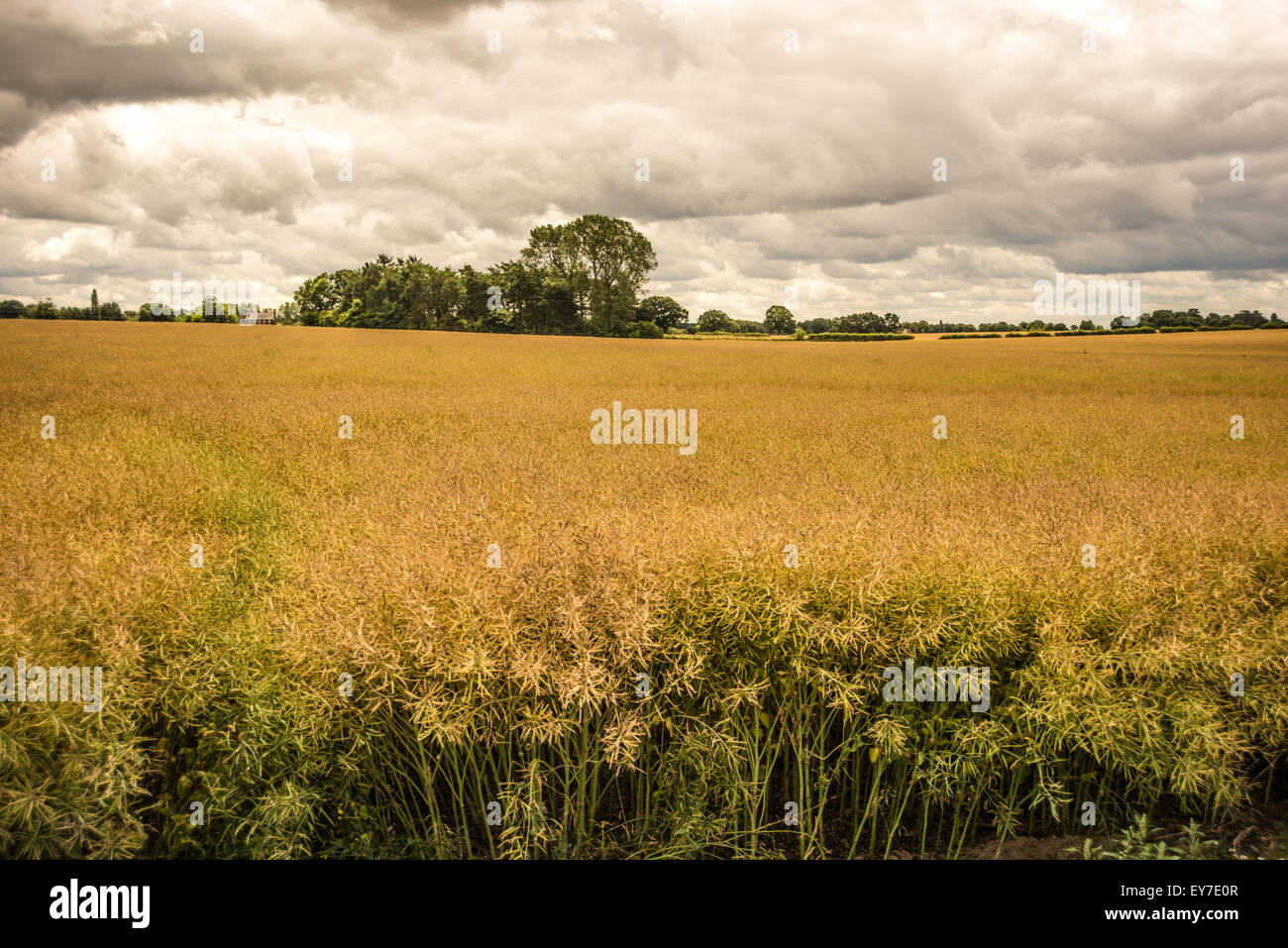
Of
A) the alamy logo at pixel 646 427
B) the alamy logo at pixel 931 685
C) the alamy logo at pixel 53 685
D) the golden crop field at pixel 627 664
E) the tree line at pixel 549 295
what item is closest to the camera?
the alamy logo at pixel 53 685

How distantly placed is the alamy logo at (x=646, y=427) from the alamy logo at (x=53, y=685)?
646cm

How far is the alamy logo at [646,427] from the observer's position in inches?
396

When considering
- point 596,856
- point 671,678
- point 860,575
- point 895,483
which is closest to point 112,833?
point 596,856

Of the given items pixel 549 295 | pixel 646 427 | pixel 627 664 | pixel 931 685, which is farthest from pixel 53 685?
pixel 549 295

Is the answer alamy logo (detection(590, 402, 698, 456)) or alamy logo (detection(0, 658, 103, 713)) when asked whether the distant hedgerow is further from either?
alamy logo (detection(0, 658, 103, 713))

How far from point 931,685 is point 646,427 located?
8579 millimetres

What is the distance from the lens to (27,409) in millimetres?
11102

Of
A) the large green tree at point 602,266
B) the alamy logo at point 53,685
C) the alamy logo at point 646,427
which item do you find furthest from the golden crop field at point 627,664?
the large green tree at point 602,266

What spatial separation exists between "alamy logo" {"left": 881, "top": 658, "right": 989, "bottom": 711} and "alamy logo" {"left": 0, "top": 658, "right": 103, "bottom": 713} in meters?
4.28

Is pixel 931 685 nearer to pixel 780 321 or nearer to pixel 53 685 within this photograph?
pixel 53 685

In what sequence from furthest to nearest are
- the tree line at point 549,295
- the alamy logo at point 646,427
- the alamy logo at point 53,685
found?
the tree line at point 549,295, the alamy logo at point 646,427, the alamy logo at point 53,685

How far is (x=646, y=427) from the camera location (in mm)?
12234

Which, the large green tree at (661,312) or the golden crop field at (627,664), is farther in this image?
the large green tree at (661,312)

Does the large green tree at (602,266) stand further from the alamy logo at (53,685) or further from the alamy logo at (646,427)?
the alamy logo at (53,685)
